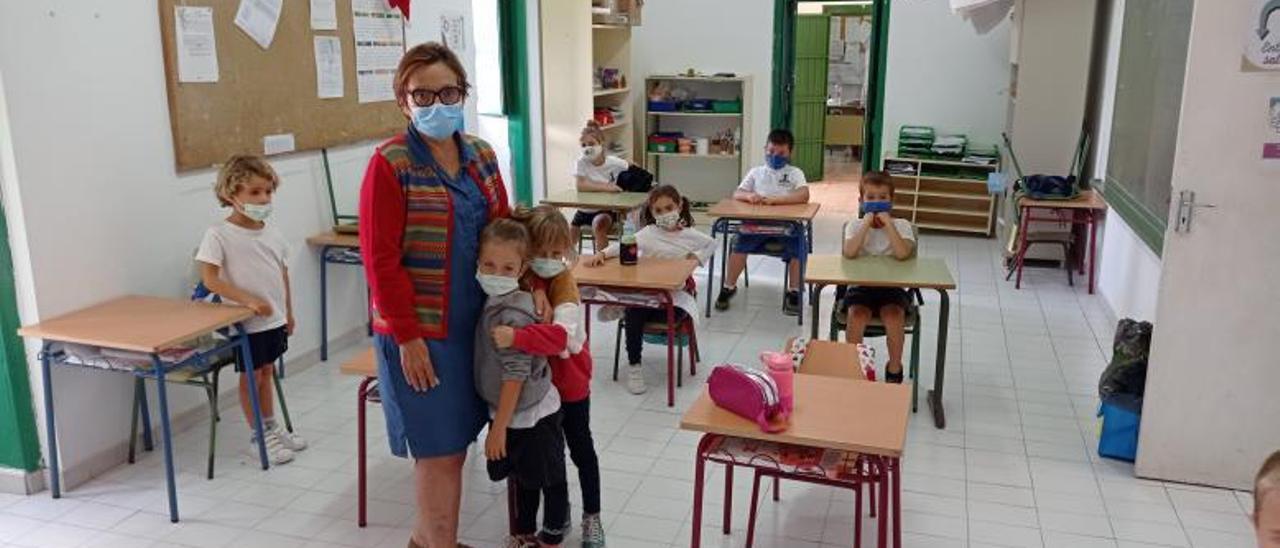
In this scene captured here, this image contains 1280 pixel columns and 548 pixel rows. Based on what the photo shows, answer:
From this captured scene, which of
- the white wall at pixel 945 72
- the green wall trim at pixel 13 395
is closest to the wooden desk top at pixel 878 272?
the green wall trim at pixel 13 395

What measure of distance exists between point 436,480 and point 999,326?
3879 millimetres

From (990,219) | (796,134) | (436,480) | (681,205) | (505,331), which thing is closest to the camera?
(505,331)

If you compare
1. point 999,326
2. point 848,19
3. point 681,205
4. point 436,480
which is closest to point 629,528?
point 436,480

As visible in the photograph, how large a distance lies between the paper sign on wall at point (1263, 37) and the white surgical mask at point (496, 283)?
7.96 feet

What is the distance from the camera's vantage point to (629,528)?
120 inches

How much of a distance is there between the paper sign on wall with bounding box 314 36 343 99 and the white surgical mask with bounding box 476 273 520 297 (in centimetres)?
266

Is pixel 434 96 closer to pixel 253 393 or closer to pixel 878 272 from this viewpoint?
pixel 253 393

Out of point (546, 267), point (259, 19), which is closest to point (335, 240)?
point (259, 19)

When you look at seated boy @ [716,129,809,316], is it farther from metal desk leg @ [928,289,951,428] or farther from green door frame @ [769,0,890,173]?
green door frame @ [769,0,890,173]

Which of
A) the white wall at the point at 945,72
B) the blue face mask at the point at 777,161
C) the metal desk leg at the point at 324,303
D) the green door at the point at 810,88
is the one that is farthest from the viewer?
the green door at the point at 810,88

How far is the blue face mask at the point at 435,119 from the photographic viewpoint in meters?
2.31

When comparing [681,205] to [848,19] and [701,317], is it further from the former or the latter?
[848,19]

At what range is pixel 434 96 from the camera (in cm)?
232

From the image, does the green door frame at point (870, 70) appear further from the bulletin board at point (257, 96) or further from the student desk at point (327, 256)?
the student desk at point (327, 256)
